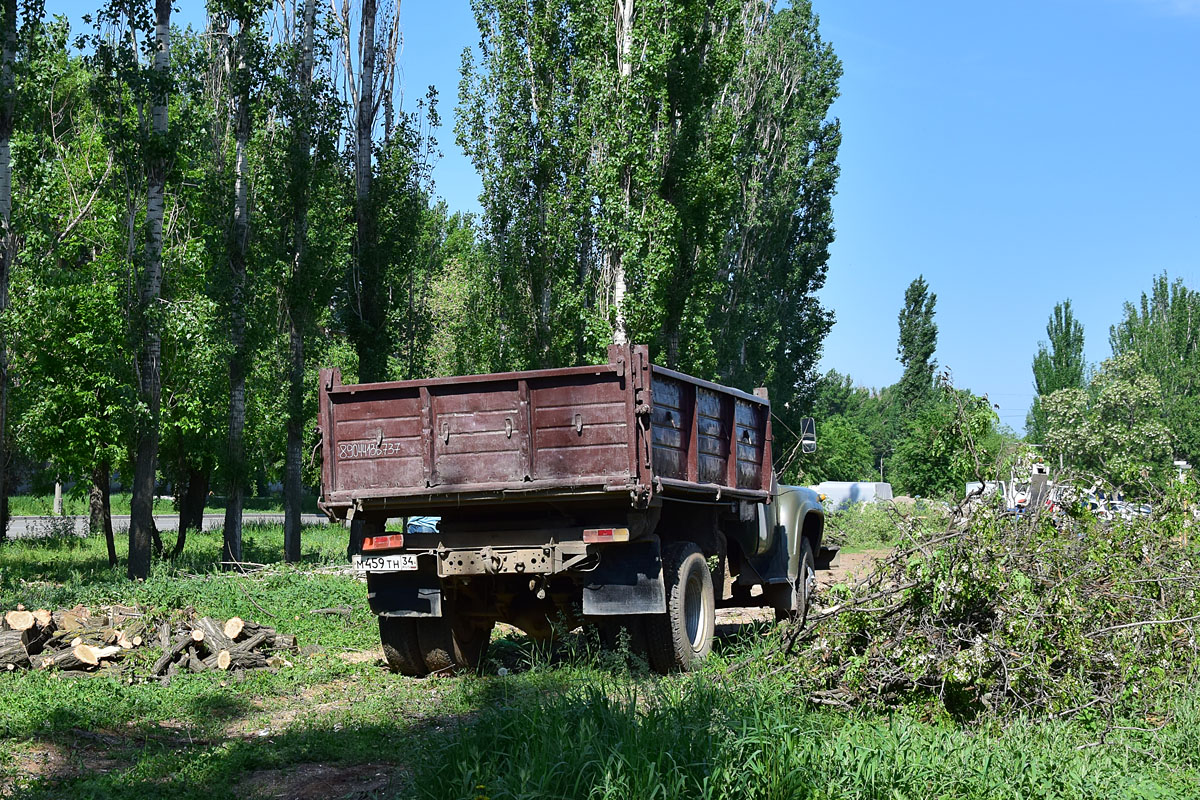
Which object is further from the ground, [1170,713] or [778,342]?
[778,342]

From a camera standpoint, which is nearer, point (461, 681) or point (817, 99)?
point (461, 681)

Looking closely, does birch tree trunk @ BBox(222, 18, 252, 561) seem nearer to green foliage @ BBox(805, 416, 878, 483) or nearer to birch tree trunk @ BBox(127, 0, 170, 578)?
birch tree trunk @ BBox(127, 0, 170, 578)

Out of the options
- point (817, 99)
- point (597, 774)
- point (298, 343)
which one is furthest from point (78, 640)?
point (817, 99)

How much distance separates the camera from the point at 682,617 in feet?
28.9

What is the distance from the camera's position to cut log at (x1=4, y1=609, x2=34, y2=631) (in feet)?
31.0

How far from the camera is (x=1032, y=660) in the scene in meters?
6.64

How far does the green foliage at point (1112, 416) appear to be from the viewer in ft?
154

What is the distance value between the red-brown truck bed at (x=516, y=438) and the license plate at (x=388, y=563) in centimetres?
39

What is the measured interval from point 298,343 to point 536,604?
13.7 meters

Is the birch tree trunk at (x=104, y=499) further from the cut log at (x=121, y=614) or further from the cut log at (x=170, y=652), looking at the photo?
the cut log at (x=170, y=652)

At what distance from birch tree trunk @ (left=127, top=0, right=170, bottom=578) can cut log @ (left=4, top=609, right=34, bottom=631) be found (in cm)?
603

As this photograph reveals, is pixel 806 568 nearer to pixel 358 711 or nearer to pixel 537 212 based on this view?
pixel 358 711

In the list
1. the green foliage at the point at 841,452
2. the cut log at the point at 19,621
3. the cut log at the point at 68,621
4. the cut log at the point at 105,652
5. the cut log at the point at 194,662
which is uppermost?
the green foliage at the point at 841,452

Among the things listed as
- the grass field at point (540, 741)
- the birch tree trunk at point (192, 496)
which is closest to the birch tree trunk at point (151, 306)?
the birch tree trunk at point (192, 496)
